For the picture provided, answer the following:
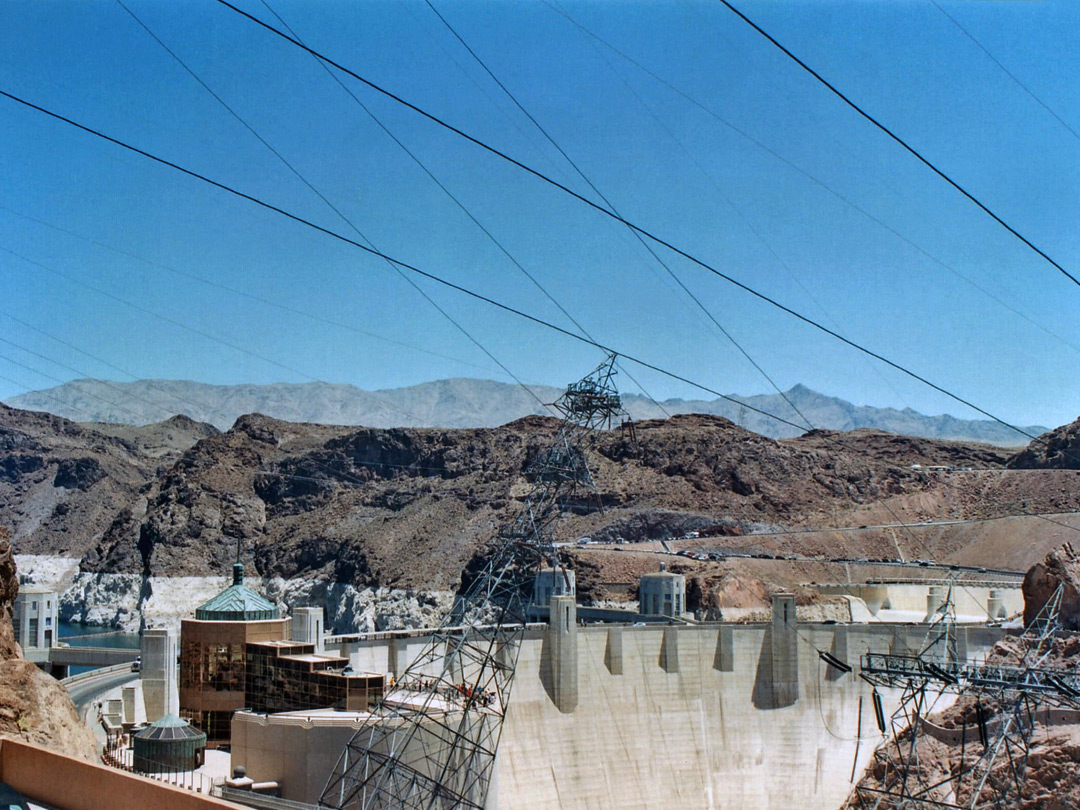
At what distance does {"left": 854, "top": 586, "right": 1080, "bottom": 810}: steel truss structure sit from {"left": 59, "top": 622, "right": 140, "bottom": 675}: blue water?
87.8 metres

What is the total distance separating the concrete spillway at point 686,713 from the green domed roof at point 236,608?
225 inches

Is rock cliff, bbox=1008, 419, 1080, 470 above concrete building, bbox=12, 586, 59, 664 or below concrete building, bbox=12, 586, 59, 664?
above

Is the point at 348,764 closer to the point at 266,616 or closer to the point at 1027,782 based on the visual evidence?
the point at 266,616

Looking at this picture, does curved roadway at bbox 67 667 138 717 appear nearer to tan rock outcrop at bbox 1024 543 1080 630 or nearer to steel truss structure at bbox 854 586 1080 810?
steel truss structure at bbox 854 586 1080 810

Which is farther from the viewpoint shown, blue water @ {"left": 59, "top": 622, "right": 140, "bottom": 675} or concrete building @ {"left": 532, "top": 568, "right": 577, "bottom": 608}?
blue water @ {"left": 59, "top": 622, "right": 140, "bottom": 675}

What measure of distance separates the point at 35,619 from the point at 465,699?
55091 mm

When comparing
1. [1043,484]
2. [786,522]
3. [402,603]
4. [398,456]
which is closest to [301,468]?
[398,456]

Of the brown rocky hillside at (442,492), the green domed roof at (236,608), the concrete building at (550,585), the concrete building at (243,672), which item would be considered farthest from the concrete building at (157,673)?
the brown rocky hillside at (442,492)

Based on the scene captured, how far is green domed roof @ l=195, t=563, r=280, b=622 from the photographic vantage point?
3969cm

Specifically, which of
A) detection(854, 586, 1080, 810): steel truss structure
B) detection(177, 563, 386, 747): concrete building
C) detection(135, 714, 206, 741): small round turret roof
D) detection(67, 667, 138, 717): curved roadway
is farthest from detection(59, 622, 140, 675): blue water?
detection(854, 586, 1080, 810): steel truss structure

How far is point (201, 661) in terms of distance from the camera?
38.8 m

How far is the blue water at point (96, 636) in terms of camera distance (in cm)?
12809

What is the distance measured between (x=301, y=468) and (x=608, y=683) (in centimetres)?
14260

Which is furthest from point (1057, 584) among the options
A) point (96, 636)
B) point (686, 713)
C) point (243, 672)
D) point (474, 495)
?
point (474, 495)
